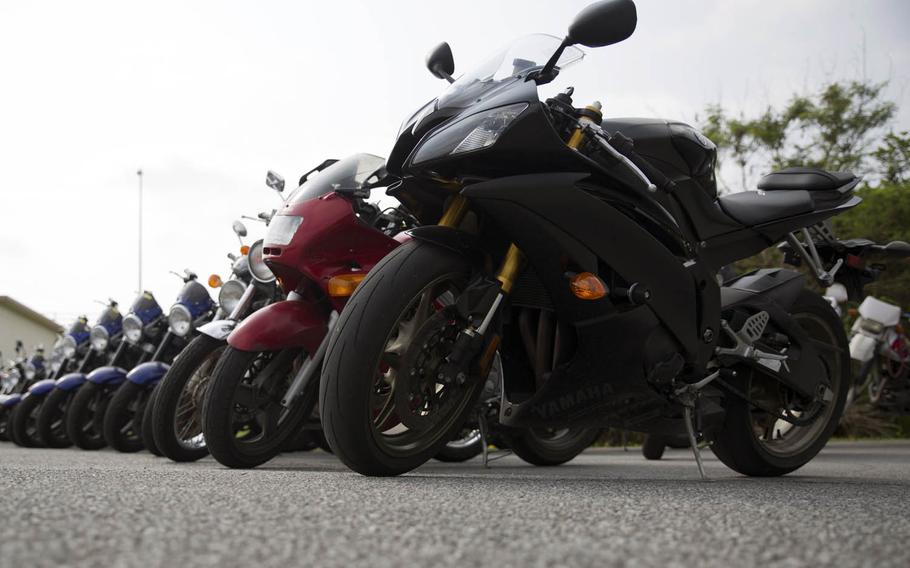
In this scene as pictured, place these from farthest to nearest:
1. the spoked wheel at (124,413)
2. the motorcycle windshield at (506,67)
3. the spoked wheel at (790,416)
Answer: the spoked wheel at (124,413) < the spoked wheel at (790,416) < the motorcycle windshield at (506,67)

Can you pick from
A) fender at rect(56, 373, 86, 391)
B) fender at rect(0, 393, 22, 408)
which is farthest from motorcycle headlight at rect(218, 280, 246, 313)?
fender at rect(0, 393, 22, 408)

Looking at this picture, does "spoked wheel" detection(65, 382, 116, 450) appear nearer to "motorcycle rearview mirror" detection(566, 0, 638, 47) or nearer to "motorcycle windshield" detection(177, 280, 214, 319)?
"motorcycle windshield" detection(177, 280, 214, 319)

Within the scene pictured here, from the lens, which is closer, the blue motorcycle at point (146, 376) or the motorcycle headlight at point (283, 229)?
the motorcycle headlight at point (283, 229)

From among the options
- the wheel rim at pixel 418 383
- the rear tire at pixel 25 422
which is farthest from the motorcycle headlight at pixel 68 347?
the wheel rim at pixel 418 383

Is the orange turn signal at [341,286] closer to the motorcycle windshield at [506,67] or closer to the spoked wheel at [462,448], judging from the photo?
the motorcycle windshield at [506,67]

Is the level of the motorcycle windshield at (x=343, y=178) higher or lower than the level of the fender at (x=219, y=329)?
higher

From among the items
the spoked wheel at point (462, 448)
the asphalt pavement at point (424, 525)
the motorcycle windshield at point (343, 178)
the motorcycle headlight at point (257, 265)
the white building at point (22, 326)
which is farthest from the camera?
the white building at point (22, 326)

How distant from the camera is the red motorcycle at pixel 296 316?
3820mm

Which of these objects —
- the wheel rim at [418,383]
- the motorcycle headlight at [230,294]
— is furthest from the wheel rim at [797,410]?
the motorcycle headlight at [230,294]

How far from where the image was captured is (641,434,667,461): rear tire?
5.90 meters

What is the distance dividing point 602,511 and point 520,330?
1214 mm

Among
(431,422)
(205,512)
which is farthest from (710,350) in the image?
(205,512)

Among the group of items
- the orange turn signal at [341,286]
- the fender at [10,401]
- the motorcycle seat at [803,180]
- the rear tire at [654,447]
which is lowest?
the rear tire at [654,447]

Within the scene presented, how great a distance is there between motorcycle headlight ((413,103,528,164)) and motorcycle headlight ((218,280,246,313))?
2.97 meters
